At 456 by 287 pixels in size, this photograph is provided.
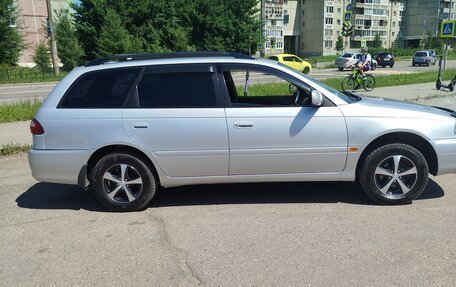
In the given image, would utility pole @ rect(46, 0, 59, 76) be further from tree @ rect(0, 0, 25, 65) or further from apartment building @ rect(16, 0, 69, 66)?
apartment building @ rect(16, 0, 69, 66)

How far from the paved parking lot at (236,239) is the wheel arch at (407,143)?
19.3 inches

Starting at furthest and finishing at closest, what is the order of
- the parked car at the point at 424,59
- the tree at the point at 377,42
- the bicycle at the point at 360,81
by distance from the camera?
the tree at the point at 377,42, the parked car at the point at 424,59, the bicycle at the point at 360,81

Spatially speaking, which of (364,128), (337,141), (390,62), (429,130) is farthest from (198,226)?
(390,62)

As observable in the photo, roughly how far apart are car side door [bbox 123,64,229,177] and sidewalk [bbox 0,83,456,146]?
482 centimetres

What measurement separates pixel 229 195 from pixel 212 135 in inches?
40.7

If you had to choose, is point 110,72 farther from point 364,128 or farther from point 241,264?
point 364,128

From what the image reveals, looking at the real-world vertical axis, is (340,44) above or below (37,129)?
above

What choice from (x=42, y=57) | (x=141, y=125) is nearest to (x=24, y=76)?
(x=42, y=57)

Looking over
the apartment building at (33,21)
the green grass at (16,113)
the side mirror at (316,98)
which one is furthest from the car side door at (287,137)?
the apartment building at (33,21)

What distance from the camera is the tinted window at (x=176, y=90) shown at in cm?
440

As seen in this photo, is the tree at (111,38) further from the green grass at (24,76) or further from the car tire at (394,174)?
the car tire at (394,174)

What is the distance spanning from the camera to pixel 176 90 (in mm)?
4434

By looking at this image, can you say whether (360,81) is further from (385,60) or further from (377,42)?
(377,42)

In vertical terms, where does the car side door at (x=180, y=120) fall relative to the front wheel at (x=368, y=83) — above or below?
above
